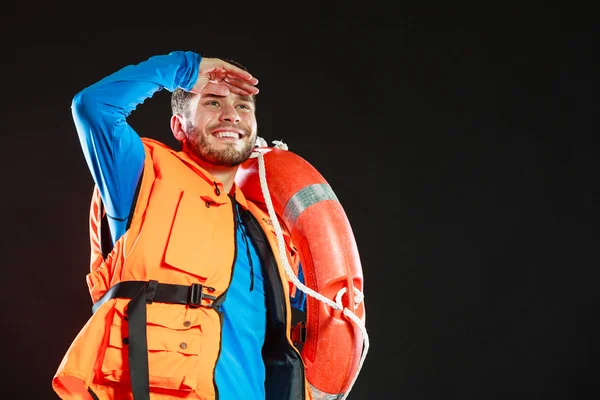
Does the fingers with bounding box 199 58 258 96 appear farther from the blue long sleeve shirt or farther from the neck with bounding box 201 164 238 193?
the neck with bounding box 201 164 238 193

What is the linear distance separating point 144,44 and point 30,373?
1.37 metres

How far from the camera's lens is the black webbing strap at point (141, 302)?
1.40 meters

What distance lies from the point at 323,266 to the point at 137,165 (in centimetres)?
56

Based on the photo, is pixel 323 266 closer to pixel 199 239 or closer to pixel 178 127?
pixel 199 239

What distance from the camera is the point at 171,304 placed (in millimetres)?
1483

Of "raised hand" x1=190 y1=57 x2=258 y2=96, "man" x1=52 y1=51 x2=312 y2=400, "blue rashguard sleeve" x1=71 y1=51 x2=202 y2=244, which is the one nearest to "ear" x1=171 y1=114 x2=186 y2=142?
"man" x1=52 y1=51 x2=312 y2=400

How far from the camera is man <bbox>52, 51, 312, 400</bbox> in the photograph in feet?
4.67

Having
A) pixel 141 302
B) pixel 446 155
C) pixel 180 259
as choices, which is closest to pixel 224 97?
pixel 180 259

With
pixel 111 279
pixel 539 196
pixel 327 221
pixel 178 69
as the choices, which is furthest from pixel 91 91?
pixel 539 196

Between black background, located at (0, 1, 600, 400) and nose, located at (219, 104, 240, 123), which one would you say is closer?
nose, located at (219, 104, 240, 123)

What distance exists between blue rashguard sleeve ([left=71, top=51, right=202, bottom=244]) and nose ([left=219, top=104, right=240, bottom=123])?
0.19m

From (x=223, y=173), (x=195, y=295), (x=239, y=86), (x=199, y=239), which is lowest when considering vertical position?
(x=195, y=295)

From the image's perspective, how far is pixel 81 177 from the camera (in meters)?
2.69

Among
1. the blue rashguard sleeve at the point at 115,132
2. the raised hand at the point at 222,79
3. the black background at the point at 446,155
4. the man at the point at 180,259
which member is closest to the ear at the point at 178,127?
the man at the point at 180,259
